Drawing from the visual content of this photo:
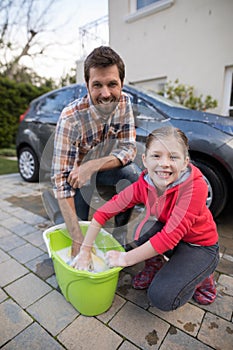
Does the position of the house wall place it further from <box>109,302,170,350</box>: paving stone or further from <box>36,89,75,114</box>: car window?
<box>109,302,170,350</box>: paving stone

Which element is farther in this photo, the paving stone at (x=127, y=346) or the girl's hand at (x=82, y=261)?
the girl's hand at (x=82, y=261)

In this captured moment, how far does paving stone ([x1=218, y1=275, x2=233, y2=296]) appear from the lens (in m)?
1.11

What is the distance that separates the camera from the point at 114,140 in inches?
55.0

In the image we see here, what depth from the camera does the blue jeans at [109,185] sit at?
131cm

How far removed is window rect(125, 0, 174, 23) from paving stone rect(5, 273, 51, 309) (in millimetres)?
4996

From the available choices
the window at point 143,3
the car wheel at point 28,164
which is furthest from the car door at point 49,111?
the window at point 143,3

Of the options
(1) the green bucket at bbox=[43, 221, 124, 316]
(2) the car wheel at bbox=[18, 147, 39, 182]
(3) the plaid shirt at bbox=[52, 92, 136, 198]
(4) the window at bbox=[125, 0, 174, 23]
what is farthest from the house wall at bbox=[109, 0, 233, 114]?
(1) the green bucket at bbox=[43, 221, 124, 316]

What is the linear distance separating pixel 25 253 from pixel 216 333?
1191 millimetres

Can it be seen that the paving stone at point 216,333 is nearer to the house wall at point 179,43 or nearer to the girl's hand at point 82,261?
the girl's hand at point 82,261

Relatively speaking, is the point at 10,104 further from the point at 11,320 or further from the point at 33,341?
the point at 33,341

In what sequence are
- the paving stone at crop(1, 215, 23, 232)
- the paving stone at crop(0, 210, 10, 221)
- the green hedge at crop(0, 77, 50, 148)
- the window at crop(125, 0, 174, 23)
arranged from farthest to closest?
the green hedge at crop(0, 77, 50, 148) < the window at crop(125, 0, 174, 23) < the paving stone at crop(0, 210, 10, 221) < the paving stone at crop(1, 215, 23, 232)

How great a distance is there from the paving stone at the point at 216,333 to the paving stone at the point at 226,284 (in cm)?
21

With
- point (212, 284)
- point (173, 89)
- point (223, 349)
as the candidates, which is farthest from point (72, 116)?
point (173, 89)

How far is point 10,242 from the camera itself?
1554 mm
